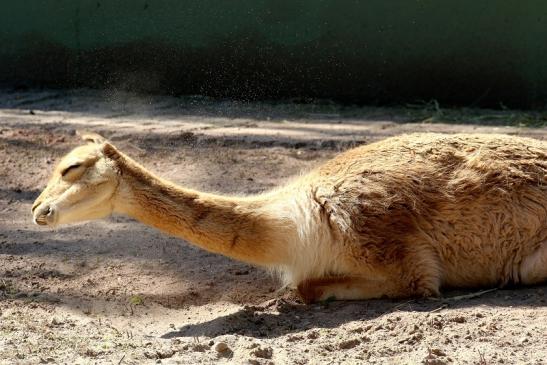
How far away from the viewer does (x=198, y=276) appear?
238 inches

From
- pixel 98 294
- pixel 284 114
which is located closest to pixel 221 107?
pixel 284 114

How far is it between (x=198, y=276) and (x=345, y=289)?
3.92 feet

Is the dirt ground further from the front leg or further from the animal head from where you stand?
the animal head

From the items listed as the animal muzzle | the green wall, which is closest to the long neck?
the animal muzzle

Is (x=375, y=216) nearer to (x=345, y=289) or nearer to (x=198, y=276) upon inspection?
(x=345, y=289)

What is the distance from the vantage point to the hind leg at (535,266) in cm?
521

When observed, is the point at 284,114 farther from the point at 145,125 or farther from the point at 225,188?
the point at 225,188

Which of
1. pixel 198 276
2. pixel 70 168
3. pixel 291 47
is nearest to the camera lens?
pixel 70 168

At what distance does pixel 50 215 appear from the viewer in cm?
522

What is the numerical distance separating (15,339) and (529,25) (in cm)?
678

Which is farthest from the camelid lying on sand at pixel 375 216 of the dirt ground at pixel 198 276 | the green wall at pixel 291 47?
the green wall at pixel 291 47

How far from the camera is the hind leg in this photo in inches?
205

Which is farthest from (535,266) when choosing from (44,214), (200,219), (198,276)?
(44,214)

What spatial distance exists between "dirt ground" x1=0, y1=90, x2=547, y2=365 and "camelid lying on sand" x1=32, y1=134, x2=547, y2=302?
167 millimetres
